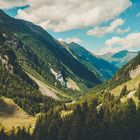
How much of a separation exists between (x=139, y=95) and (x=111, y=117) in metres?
42.5

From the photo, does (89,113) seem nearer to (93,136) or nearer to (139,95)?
(93,136)

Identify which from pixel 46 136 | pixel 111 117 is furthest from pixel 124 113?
pixel 46 136

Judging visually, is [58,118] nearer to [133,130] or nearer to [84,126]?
[84,126]

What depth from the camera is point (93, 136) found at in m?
125

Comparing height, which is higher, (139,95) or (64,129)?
(139,95)

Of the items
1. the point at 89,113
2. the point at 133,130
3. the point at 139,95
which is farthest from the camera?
the point at 139,95

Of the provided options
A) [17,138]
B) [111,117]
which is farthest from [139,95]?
[17,138]

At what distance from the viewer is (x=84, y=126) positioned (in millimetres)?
127375

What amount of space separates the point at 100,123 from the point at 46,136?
21.5 m

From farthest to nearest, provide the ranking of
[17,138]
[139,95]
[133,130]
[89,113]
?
1. [139,95]
2. [17,138]
3. [89,113]
4. [133,130]

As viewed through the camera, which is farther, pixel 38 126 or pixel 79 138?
pixel 38 126

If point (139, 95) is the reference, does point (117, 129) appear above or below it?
below

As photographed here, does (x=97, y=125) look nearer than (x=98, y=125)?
No

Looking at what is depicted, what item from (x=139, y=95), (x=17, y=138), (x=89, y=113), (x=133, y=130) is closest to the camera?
(x=133, y=130)
